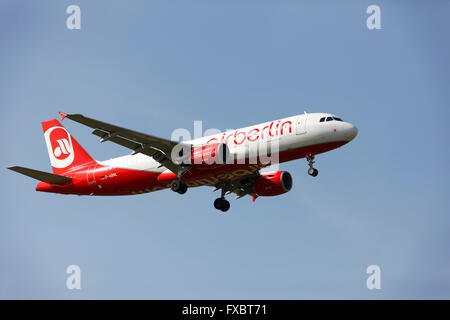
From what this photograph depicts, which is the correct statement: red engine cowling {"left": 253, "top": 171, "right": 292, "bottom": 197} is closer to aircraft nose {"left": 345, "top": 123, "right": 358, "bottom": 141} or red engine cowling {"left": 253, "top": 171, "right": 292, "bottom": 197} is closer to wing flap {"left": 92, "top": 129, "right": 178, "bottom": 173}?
wing flap {"left": 92, "top": 129, "right": 178, "bottom": 173}

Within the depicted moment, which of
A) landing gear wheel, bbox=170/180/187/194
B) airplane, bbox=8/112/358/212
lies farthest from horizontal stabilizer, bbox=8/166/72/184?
landing gear wheel, bbox=170/180/187/194

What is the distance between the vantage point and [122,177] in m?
44.0

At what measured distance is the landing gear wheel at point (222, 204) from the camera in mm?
47250

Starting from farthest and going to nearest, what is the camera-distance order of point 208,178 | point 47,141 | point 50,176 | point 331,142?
point 47,141
point 50,176
point 208,178
point 331,142

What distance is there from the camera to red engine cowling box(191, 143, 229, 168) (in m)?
39.8

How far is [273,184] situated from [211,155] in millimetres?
7910

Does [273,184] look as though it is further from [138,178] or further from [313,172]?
[138,178]

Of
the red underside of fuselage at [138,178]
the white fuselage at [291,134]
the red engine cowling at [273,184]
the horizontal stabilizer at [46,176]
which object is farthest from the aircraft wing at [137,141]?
the red engine cowling at [273,184]

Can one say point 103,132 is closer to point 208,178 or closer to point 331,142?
point 208,178

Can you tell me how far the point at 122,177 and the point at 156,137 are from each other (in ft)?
16.3

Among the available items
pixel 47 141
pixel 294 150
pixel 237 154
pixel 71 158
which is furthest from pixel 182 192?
pixel 47 141

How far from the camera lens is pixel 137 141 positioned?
41.3 meters

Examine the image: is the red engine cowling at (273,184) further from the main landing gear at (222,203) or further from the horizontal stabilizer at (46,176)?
the horizontal stabilizer at (46,176)

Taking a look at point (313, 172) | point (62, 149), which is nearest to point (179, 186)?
point (313, 172)
